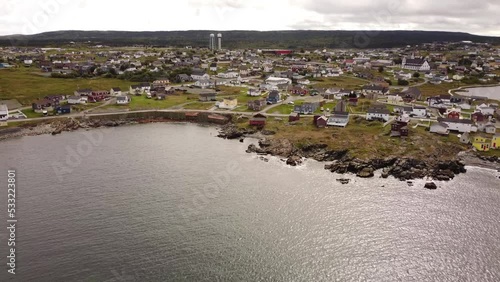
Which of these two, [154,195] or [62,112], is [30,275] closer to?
[154,195]

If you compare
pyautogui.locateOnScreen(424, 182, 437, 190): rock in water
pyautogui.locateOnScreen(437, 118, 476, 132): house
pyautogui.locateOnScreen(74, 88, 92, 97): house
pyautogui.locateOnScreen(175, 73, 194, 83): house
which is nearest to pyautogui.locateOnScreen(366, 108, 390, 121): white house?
pyautogui.locateOnScreen(437, 118, 476, 132): house

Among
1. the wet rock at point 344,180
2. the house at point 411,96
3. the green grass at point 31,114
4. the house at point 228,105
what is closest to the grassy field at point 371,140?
the wet rock at point 344,180

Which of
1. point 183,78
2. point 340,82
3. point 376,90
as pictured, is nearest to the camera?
point 376,90

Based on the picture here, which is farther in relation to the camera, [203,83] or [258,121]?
[203,83]

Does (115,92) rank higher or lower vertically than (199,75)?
lower

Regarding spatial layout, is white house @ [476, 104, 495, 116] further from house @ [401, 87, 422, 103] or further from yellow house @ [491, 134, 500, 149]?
yellow house @ [491, 134, 500, 149]

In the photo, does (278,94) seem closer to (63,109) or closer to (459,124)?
(459,124)

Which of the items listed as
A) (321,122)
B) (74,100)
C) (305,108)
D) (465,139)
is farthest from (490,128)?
(74,100)
